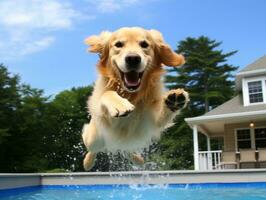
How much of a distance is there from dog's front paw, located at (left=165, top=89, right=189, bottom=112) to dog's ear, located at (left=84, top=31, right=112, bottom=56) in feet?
2.86

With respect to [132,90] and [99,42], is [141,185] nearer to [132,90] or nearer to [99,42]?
[99,42]

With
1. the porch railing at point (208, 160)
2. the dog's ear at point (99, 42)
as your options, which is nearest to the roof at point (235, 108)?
the porch railing at point (208, 160)

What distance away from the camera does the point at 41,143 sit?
22.1 m

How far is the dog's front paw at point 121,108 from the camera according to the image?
3.24 meters

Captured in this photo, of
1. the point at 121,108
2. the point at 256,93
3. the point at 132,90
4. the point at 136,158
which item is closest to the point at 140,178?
the point at 136,158

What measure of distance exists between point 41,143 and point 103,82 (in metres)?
18.7

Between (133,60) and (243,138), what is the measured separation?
14198 mm

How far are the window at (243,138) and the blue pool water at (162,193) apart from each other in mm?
5865

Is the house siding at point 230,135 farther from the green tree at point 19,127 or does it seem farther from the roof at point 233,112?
the green tree at point 19,127

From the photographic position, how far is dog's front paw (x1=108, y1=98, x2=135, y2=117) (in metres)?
3.24

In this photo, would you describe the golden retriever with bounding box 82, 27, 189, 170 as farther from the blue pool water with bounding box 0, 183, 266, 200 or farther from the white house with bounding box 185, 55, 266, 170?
the white house with bounding box 185, 55, 266, 170

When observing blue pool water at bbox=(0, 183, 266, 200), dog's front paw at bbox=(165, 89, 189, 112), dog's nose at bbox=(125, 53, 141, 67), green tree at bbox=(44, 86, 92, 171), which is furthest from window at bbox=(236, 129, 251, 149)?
A: dog's nose at bbox=(125, 53, 141, 67)

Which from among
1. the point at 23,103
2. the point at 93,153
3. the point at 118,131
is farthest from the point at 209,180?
the point at 23,103

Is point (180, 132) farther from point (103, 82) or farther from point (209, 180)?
point (103, 82)
